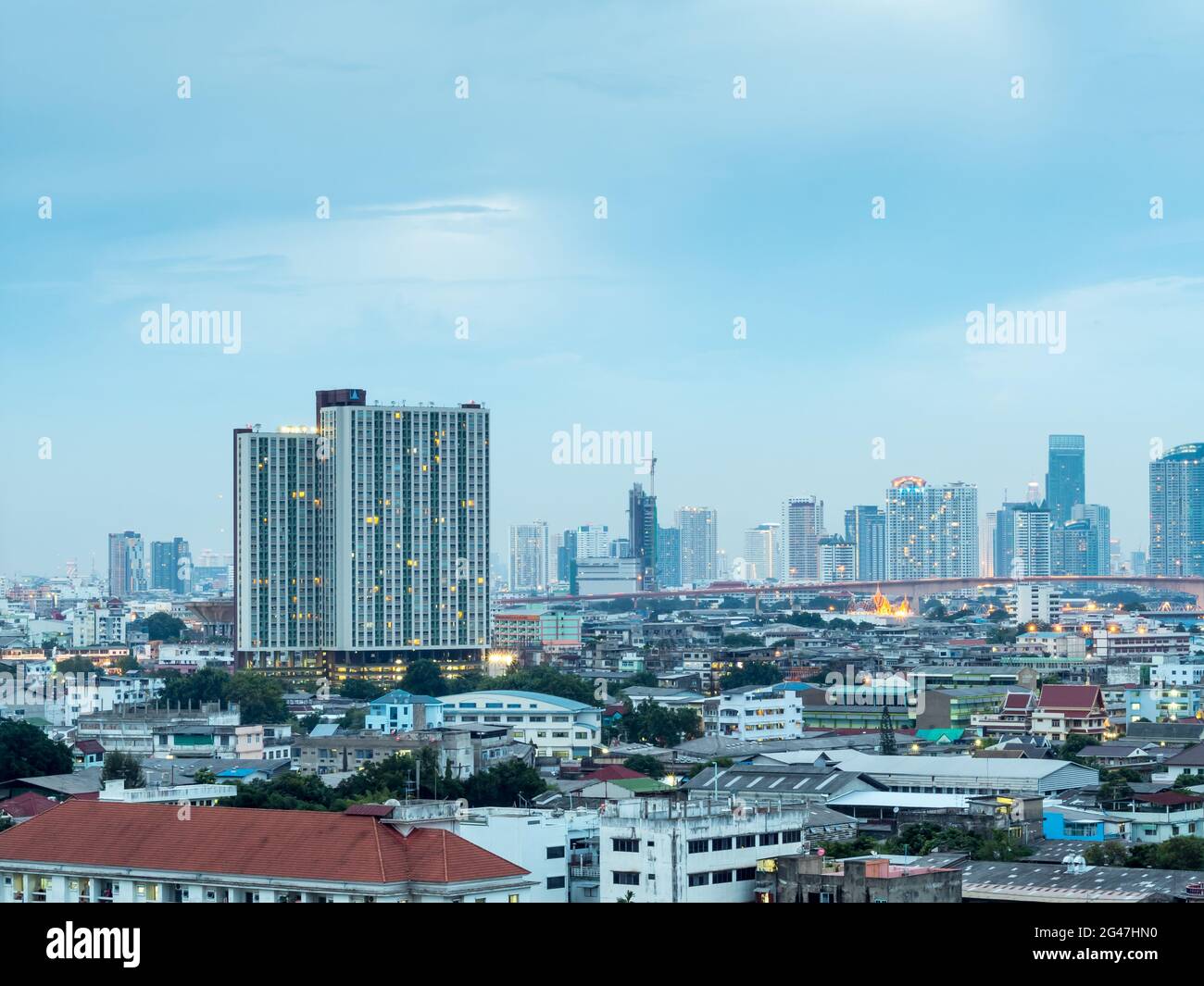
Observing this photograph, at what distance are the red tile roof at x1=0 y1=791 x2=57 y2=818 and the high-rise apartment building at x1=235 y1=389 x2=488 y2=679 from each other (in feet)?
63.1

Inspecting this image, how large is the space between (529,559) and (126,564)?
53.5 ft

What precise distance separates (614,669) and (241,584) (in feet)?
21.6

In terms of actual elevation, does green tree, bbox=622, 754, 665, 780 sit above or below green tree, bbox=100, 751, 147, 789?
below

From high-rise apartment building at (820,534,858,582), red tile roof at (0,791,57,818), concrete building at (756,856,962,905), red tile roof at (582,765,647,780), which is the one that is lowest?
red tile roof at (582,765,647,780)

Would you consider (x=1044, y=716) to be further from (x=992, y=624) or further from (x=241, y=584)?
(x=992, y=624)

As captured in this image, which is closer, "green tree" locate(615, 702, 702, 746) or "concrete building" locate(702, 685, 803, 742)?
"green tree" locate(615, 702, 702, 746)

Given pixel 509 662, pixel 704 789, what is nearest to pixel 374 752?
pixel 704 789

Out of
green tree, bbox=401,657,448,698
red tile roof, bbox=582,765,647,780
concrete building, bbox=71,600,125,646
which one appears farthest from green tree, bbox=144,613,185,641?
red tile roof, bbox=582,765,647,780

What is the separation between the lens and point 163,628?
51938 mm

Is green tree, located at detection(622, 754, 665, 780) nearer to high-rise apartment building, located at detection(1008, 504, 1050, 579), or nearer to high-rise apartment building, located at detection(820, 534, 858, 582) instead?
high-rise apartment building, located at detection(1008, 504, 1050, 579)

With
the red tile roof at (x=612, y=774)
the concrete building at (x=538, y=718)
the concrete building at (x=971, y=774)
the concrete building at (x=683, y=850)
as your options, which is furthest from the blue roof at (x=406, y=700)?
the concrete building at (x=683, y=850)

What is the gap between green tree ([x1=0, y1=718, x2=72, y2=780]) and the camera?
16328 millimetres

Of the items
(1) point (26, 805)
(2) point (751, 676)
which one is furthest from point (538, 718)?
(2) point (751, 676)

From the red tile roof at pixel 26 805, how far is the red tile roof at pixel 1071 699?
12.7 m
